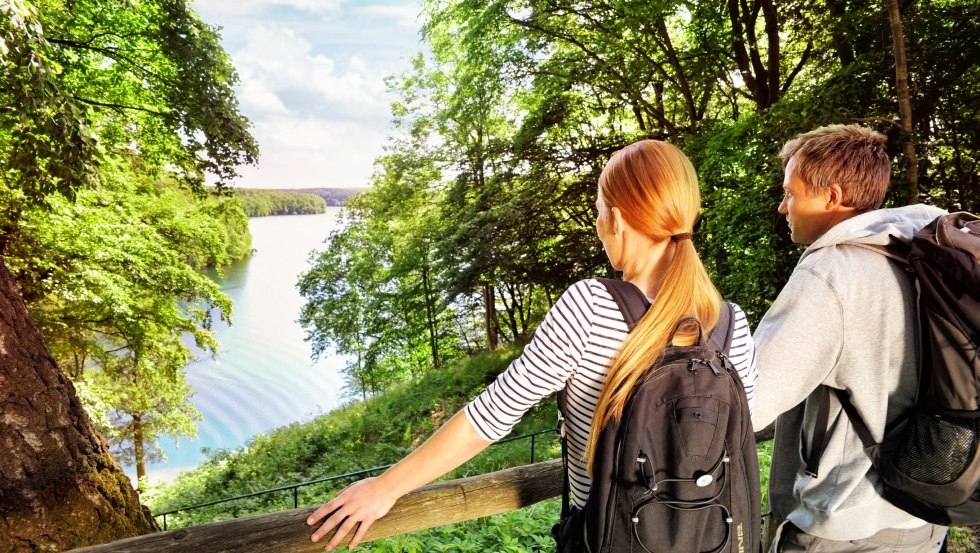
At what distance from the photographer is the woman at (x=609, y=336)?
107cm

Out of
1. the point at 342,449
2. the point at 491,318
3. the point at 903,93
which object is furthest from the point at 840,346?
the point at 491,318

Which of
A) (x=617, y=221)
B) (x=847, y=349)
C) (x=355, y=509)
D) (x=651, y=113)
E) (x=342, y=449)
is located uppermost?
(x=651, y=113)

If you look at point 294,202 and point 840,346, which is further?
point 294,202

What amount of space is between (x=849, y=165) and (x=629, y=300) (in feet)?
2.97

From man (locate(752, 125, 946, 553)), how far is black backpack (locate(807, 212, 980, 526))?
0.05 metres

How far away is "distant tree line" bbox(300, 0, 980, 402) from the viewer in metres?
7.15

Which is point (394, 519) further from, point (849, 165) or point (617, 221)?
point (849, 165)

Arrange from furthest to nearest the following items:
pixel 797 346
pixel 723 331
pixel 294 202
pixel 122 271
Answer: pixel 294 202, pixel 122 271, pixel 797 346, pixel 723 331

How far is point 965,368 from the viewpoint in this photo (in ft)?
4.01

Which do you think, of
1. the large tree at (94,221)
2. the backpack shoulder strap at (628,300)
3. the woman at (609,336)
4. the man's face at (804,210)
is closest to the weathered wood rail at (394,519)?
the woman at (609,336)

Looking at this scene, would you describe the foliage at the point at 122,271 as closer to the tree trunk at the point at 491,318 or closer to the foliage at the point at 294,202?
the tree trunk at the point at 491,318

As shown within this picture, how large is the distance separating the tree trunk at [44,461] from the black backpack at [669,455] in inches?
93.8

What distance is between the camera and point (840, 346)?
4.44ft

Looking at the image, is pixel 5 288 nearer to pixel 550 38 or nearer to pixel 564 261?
pixel 550 38
